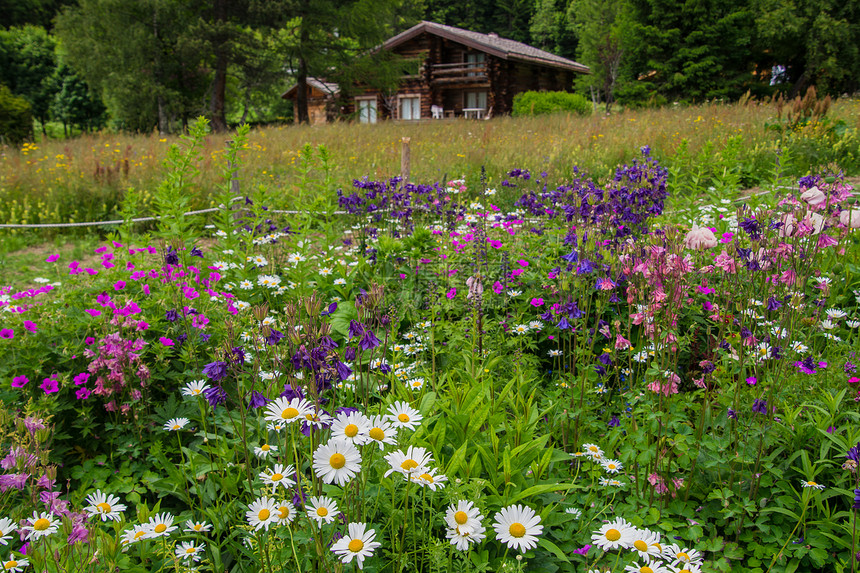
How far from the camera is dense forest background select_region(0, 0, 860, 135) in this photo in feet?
70.2

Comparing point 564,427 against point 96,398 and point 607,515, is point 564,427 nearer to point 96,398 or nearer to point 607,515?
point 607,515

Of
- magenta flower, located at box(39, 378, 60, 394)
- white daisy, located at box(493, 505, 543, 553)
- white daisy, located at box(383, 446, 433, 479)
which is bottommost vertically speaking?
magenta flower, located at box(39, 378, 60, 394)

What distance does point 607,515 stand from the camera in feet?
6.55

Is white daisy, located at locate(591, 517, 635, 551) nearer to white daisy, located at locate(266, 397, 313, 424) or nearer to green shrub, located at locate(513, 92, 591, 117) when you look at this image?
white daisy, located at locate(266, 397, 313, 424)

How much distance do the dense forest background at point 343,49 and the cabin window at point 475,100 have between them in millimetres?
6426

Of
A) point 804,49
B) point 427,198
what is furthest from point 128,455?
point 804,49

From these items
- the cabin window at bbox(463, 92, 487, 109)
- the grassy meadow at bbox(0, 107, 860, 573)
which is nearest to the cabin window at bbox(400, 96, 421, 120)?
the cabin window at bbox(463, 92, 487, 109)

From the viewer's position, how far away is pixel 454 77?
29703mm

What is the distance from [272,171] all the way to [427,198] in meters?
5.70

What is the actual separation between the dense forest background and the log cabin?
11.4ft

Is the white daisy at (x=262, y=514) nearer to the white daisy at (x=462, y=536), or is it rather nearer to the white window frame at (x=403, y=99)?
the white daisy at (x=462, y=536)

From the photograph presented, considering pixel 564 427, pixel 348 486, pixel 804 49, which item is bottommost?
pixel 564 427

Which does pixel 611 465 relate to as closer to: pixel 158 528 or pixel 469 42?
pixel 158 528

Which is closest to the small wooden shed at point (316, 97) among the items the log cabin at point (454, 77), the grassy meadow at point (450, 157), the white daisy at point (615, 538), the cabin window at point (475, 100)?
the log cabin at point (454, 77)
